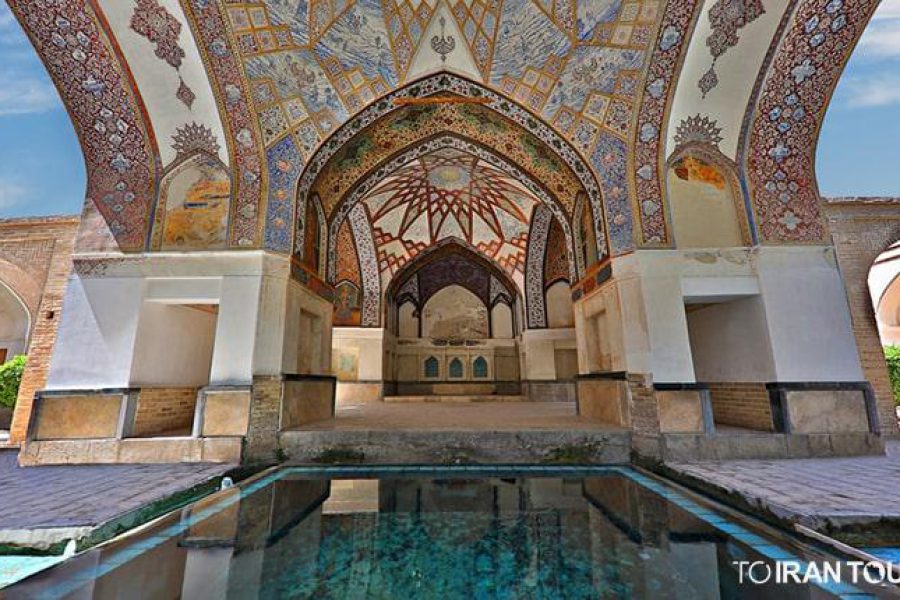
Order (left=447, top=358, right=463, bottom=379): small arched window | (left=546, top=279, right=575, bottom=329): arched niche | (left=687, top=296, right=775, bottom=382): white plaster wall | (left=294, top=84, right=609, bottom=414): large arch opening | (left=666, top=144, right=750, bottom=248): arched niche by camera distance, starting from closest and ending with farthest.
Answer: (left=687, top=296, right=775, bottom=382): white plaster wall → (left=666, top=144, right=750, bottom=248): arched niche → (left=294, top=84, right=609, bottom=414): large arch opening → (left=546, top=279, right=575, bottom=329): arched niche → (left=447, top=358, right=463, bottom=379): small arched window

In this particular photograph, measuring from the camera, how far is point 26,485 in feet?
10.6

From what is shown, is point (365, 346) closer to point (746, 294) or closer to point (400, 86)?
point (400, 86)

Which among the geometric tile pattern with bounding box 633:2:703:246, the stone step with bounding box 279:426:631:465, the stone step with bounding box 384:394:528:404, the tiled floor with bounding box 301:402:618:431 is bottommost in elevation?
the stone step with bounding box 279:426:631:465

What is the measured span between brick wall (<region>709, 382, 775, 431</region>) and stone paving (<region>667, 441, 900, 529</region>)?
72cm

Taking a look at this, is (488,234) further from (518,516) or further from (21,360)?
(21,360)

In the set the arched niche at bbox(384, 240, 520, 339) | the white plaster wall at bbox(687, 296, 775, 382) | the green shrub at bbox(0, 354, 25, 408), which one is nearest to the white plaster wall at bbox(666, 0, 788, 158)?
the white plaster wall at bbox(687, 296, 775, 382)

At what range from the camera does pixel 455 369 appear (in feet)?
44.3

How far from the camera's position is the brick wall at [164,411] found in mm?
4680

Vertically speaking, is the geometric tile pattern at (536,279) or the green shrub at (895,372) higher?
the geometric tile pattern at (536,279)

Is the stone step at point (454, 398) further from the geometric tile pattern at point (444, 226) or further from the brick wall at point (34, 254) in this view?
the brick wall at point (34, 254)

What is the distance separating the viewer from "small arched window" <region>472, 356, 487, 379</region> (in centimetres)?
1334

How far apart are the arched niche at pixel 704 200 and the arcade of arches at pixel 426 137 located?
0.03m

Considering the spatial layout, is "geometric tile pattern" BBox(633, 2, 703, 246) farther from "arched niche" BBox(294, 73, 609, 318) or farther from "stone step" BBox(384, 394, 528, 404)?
"stone step" BBox(384, 394, 528, 404)

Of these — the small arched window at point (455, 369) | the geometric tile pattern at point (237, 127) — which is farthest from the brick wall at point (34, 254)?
the small arched window at point (455, 369)
